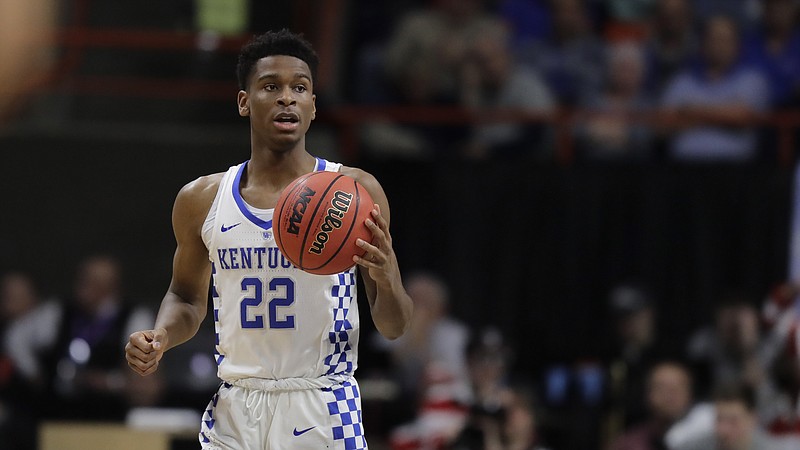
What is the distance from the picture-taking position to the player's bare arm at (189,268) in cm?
505

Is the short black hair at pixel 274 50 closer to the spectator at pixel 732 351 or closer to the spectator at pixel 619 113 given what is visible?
the spectator at pixel 732 351

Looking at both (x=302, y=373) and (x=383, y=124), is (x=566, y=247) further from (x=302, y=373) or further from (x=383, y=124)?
(x=302, y=373)

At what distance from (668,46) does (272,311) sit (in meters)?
7.01

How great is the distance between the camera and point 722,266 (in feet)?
32.4

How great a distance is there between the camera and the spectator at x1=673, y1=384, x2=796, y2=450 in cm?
816

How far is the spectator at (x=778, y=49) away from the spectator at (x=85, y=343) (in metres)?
5.41

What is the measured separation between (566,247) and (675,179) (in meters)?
0.97

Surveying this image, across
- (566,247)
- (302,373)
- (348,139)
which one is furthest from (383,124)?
(302,373)

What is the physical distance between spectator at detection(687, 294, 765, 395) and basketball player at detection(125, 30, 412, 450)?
4780 millimetres

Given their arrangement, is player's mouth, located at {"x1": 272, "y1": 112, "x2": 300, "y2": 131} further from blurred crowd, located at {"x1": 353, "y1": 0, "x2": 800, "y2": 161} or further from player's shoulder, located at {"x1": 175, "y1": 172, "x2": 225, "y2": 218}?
blurred crowd, located at {"x1": 353, "y1": 0, "x2": 800, "y2": 161}

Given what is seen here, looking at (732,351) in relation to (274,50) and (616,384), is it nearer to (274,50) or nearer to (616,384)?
(616,384)

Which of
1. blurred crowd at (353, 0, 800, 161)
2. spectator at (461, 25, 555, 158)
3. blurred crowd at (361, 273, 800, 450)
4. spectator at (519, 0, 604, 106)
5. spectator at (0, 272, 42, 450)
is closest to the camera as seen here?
blurred crowd at (361, 273, 800, 450)

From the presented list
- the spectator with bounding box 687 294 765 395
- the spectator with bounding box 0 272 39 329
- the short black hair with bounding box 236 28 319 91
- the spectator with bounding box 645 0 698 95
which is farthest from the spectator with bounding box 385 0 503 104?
the short black hair with bounding box 236 28 319 91

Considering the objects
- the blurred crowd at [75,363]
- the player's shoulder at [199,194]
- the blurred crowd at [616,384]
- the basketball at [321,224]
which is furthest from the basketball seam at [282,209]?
the blurred crowd at [75,363]
